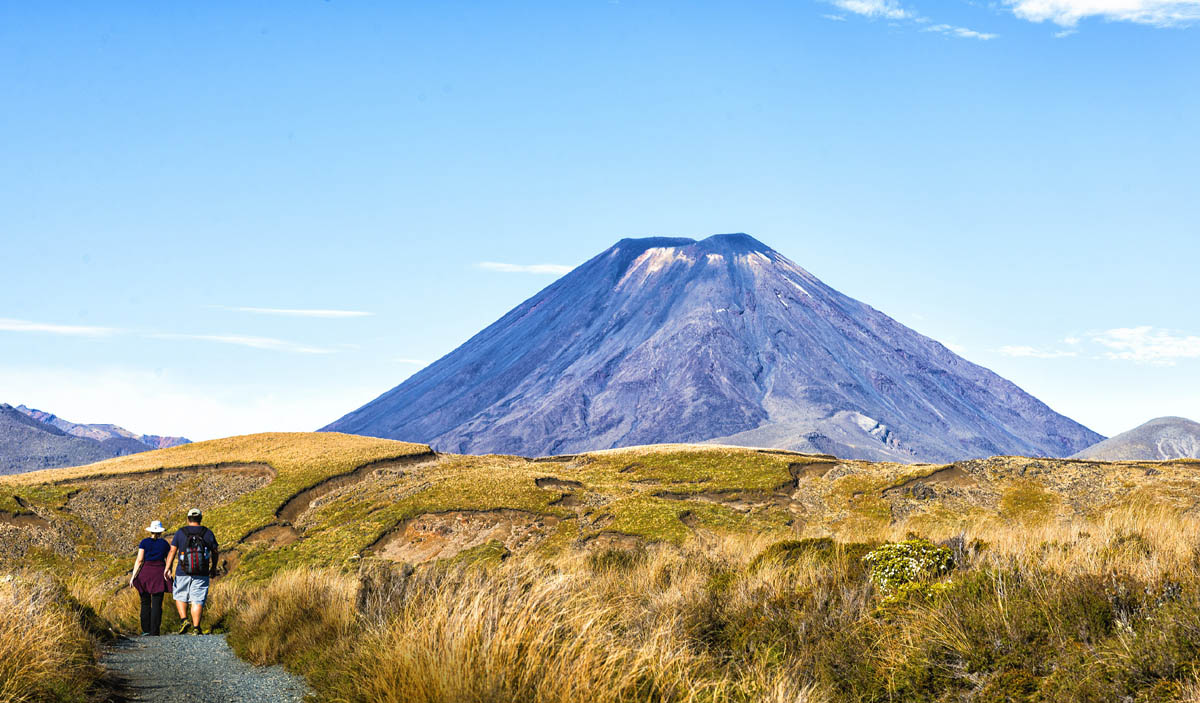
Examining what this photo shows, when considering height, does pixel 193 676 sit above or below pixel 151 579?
below

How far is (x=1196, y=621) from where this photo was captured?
6.79 metres

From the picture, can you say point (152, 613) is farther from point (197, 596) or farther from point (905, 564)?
point (905, 564)

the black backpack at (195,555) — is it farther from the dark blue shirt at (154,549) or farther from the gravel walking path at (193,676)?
the gravel walking path at (193,676)

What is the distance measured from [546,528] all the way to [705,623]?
21.4m

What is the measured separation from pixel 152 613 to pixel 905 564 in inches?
467

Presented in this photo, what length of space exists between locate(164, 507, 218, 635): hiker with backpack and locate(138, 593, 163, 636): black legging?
37cm

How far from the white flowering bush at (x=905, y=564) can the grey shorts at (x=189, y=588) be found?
411 inches

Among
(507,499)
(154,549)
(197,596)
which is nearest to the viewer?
(197,596)

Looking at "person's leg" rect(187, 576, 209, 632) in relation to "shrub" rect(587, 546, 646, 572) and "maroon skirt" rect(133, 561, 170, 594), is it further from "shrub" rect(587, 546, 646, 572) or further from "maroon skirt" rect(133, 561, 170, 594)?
"shrub" rect(587, 546, 646, 572)

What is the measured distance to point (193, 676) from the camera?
10.0 meters

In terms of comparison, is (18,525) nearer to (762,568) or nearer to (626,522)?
(626,522)

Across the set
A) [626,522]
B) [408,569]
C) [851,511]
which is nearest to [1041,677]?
[408,569]

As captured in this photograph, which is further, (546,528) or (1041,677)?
(546,528)

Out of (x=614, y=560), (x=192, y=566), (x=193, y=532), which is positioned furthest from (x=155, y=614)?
(x=614, y=560)
